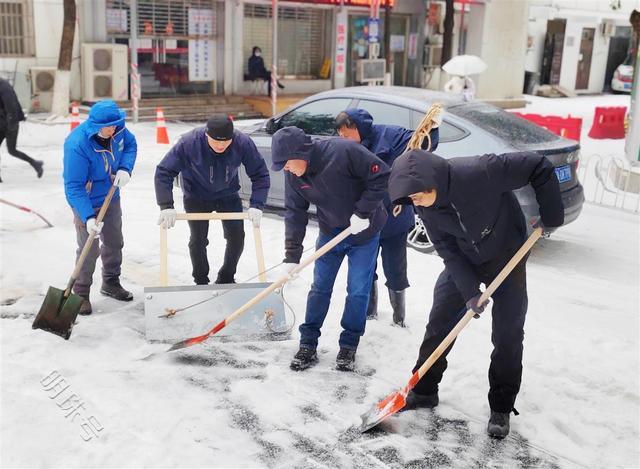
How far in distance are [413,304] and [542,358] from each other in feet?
4.17

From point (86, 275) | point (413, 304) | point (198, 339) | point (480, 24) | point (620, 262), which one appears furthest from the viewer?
point (480, 24)

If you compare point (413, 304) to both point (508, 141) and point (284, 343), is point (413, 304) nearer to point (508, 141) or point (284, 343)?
point (284, 343)

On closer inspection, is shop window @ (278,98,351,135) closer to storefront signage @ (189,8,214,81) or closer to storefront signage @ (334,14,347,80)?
storefront signage @ (189,8,214,81)

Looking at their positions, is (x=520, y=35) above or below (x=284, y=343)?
above

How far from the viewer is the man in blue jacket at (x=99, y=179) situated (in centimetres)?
537

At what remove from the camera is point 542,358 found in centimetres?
518

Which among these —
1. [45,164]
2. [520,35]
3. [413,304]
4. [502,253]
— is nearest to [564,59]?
[520,35]

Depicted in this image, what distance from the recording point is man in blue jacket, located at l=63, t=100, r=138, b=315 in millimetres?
5371

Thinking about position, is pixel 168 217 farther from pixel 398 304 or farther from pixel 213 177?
pixel 398 304

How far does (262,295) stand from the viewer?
4863 mm

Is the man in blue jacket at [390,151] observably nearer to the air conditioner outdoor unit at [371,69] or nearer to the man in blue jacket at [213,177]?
the man in blue jacket at [213,177]

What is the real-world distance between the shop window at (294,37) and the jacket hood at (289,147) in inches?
601

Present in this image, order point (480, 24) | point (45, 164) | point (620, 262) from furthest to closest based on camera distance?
point (480, 24)
point (45, 164)
point (620, 262)

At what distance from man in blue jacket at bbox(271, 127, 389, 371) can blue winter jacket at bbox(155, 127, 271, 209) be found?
2.96ft
